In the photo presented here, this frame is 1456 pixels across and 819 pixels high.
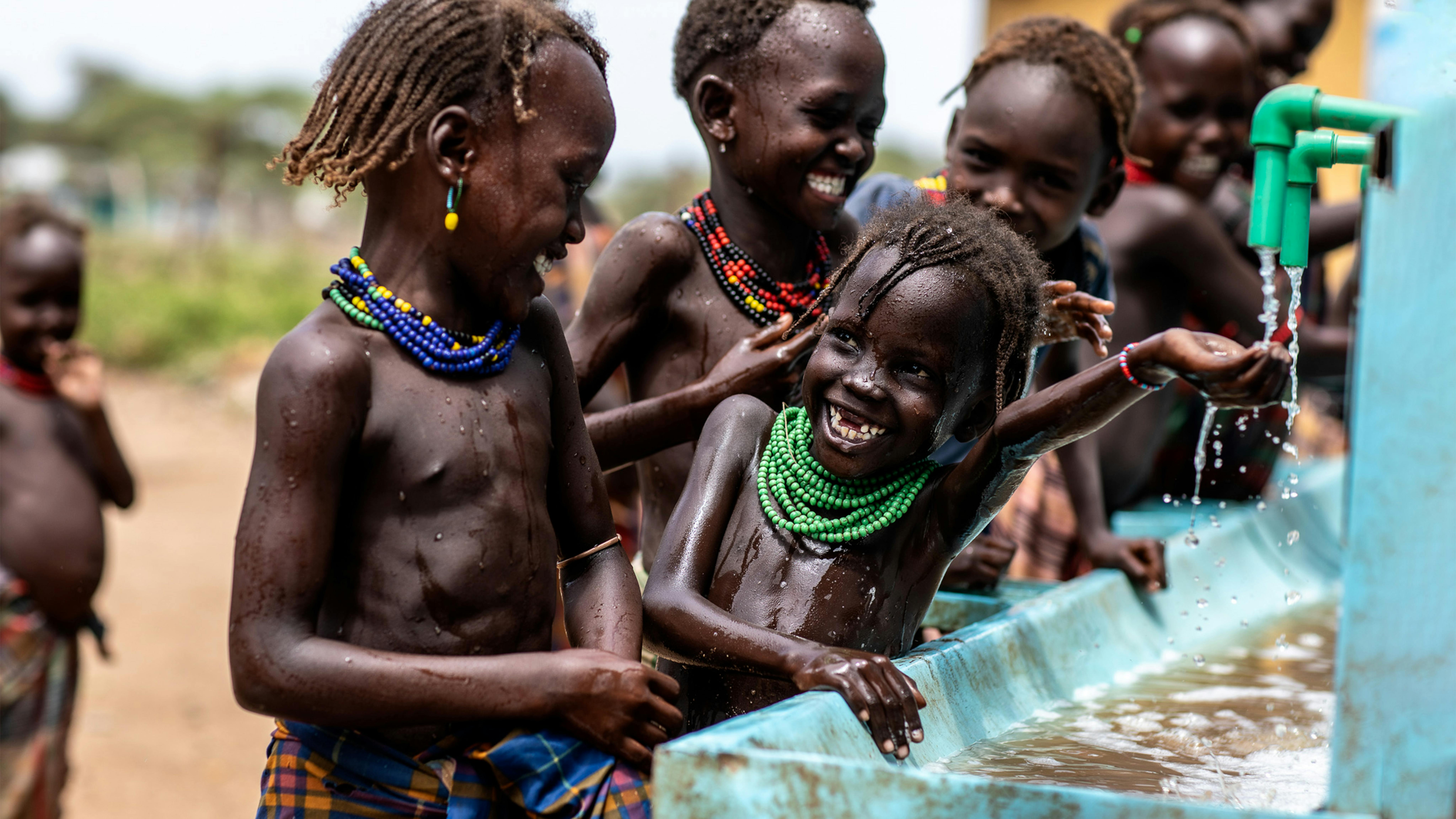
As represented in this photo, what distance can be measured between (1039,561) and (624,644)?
8.07ft

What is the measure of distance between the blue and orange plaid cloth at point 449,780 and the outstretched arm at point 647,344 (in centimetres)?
81

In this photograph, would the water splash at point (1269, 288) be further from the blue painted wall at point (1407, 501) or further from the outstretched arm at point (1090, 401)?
the blue painted wall at point (1407, 501)

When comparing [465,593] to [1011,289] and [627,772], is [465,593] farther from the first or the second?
[1011,289]

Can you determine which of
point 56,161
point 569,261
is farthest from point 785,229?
point 56,161

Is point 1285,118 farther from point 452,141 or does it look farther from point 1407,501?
point 452,141

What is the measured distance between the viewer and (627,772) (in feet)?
6.33

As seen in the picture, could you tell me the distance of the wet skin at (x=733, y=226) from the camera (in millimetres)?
2748

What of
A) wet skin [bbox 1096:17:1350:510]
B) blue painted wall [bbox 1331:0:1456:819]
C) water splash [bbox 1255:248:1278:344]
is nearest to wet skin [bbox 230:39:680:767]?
blue painted wall [bbox 1331:0:1456:819]

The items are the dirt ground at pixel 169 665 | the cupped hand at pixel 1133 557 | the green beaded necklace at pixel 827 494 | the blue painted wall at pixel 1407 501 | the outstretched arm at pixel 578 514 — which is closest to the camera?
the blue painted wall at pixel 1407 501

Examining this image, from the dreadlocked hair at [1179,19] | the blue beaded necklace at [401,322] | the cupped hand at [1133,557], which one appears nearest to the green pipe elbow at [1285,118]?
the blue beaded necklace at [401,322]

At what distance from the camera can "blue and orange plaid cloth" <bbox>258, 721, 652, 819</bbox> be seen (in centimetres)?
191

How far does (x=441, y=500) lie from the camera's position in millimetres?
1972

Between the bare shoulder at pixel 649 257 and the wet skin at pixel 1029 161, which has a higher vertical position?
the wet skin at pixel 1029 161

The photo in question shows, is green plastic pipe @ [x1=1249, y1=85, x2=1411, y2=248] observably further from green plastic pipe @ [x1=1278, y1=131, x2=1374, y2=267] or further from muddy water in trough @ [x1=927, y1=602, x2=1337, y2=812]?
muddy water in trough @ [x1=927, y1=602, x2=1337, y2=812]
